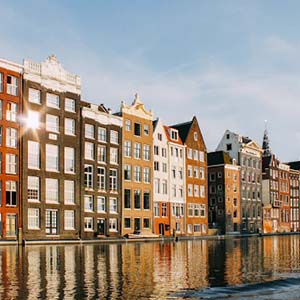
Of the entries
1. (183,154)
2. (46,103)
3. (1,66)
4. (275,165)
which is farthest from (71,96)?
(275,165)

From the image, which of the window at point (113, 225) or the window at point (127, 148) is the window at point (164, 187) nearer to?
the window at point (127, 148)

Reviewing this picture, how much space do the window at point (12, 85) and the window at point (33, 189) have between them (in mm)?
12241

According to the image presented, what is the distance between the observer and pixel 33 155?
81250 millimetres

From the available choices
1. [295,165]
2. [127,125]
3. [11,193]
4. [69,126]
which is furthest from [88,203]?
[295,165]

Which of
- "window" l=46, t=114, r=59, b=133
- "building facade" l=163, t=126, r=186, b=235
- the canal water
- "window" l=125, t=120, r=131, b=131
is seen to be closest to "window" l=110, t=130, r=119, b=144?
"window" l=125, t=120, r=131, b=131

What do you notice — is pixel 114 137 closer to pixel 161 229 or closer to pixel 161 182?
pixel 161 182

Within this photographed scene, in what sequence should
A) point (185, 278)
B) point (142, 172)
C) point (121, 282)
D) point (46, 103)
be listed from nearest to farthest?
point (121, 282), point (185, 278), point (46, 103), point (142, 172)

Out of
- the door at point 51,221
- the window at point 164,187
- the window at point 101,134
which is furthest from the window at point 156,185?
the door at point 51,221

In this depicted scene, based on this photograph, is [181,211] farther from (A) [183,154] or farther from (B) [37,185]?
(B) [37,185]

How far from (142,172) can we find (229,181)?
122ft

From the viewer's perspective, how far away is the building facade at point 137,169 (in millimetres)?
99250

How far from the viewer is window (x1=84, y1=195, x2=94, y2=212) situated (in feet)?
→ 295

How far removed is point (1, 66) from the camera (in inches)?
3051

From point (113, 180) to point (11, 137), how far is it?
23154 millimetres
